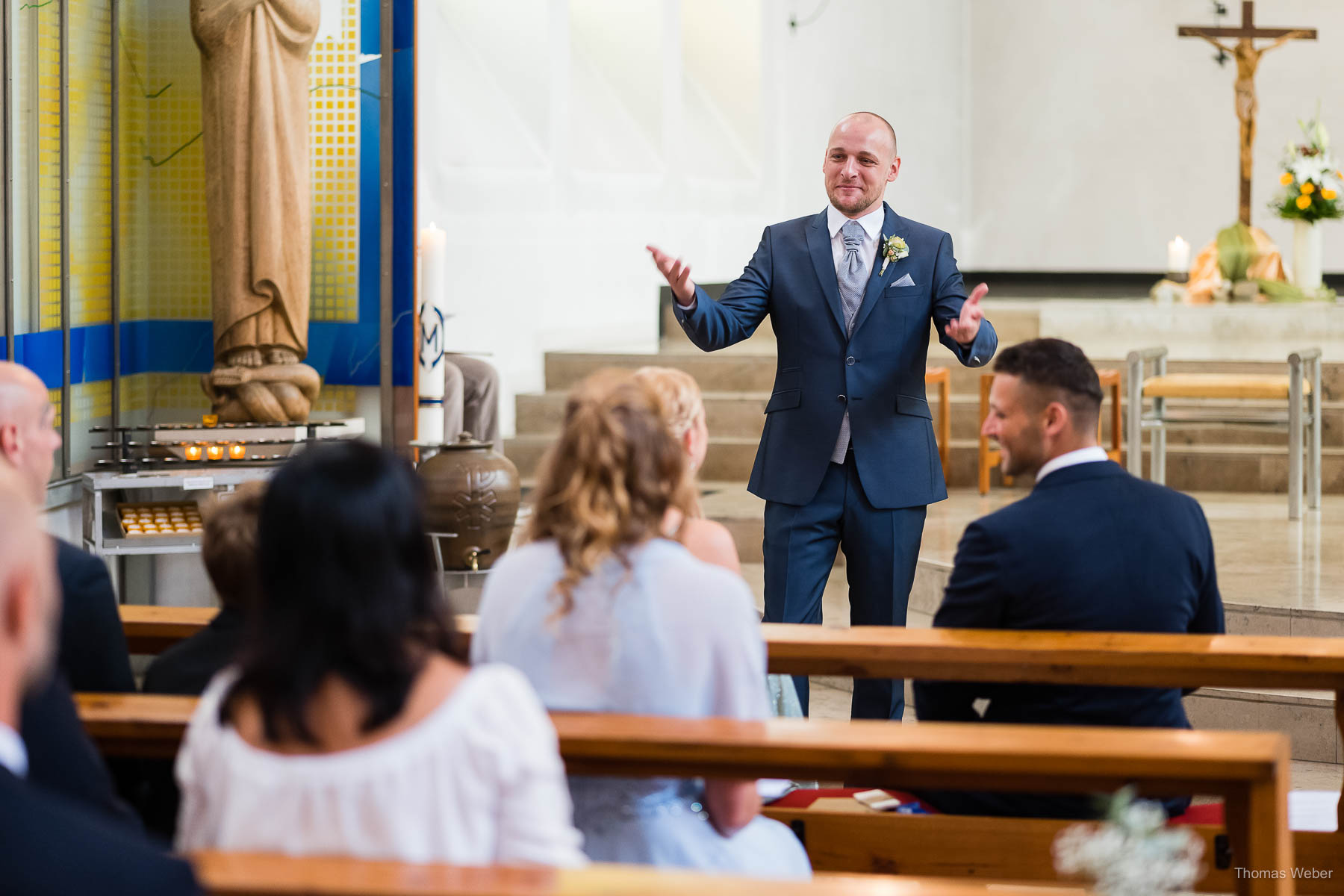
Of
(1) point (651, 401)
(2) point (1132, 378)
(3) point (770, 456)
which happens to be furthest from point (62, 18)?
(2) point (1132, 378)

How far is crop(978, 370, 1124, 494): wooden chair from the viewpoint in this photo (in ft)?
21.3

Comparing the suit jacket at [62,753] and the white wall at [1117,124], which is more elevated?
the white wall at [1117,124]

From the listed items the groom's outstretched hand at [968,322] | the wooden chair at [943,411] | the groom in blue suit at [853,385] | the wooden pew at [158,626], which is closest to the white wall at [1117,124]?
the wooden chair at [943,411]

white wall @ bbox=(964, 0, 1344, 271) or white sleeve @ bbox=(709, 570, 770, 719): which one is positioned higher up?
white wall @ bbox=(964, 0, 1344, 271)

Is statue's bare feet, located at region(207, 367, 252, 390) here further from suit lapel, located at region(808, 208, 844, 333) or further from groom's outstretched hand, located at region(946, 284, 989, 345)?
groom's outstretched hand, located at region(946, 284, 989, 345)

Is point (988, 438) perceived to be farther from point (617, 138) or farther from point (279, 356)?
point (279, 356)

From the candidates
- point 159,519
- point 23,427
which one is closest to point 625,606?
point 23,427

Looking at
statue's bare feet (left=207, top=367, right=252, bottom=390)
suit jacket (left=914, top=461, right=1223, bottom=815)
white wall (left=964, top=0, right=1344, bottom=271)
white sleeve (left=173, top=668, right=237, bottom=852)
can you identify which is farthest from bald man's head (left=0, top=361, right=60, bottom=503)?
white wall (left=964, top=0, right=1344, bottom=271)

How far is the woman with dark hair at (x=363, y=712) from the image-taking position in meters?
1.38

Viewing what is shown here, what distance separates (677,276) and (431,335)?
1.56m

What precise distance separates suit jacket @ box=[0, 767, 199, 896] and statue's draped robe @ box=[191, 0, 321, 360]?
3729 mm

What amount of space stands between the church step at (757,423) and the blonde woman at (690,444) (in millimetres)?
4726

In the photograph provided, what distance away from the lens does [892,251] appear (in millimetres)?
3477

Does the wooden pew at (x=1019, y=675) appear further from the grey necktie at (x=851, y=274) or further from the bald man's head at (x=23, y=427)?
the bald man's head at (x=23, y=427)
